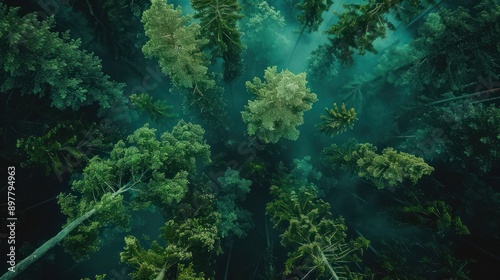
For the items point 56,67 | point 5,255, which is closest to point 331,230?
point 56,67

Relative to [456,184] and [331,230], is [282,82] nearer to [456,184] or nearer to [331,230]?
[331,230]

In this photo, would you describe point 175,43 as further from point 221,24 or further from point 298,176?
point 298,176

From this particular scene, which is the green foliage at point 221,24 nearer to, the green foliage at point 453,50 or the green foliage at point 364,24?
the green foliage at point 364,24

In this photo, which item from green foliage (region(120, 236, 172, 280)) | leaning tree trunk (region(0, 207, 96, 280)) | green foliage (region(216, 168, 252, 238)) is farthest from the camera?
green foliage (region(216, 168, 252, 238))

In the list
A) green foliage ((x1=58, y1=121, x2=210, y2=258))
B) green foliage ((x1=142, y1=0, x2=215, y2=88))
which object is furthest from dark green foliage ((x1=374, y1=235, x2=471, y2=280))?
green foliage ((x1=142, y1=0, x2=215, y2=88))

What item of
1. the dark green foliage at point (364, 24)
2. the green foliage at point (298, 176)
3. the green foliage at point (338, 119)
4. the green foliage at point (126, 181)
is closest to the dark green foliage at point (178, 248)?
the green foliage at point (126, 181)

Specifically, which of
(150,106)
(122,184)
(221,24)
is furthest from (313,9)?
(122,184)

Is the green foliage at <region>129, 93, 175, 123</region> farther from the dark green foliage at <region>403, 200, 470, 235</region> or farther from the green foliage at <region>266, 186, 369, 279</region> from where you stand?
the dark green foliage at <region>403, 200, 470, 235</region>
